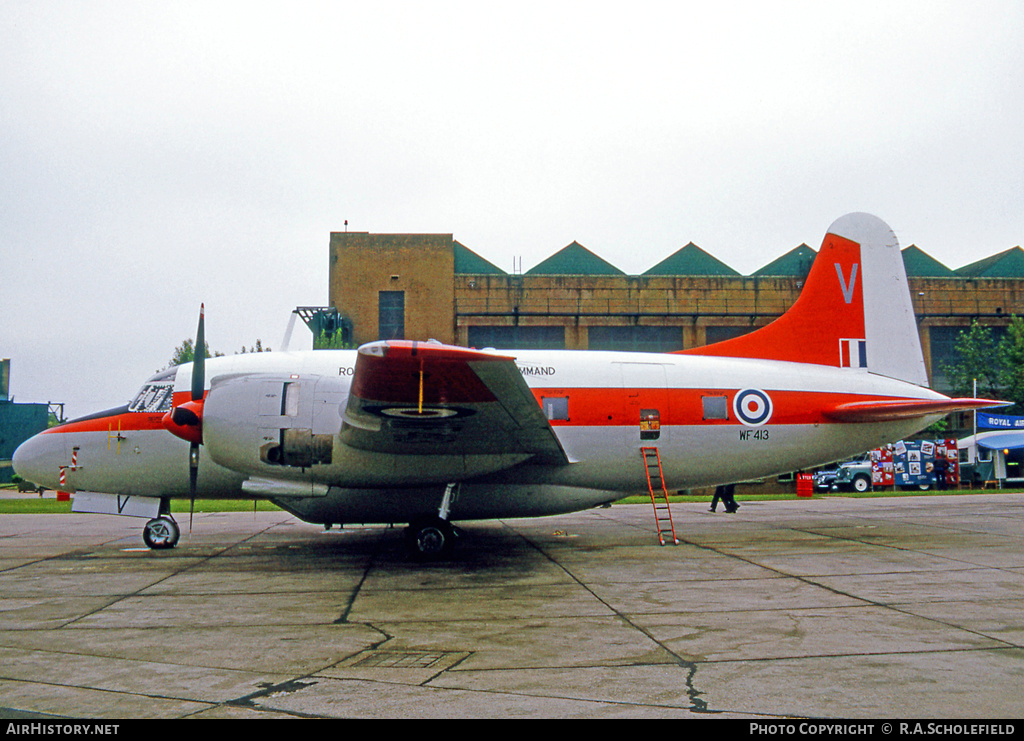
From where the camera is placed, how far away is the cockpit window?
12.2 meters

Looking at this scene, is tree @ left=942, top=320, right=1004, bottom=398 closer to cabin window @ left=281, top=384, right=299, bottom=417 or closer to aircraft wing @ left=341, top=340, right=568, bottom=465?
aircraft wing @ left=341, top=340, right=568, bottom=465

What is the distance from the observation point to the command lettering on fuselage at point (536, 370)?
12242 millimetres

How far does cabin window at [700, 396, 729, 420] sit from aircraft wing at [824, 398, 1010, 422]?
6.28 ft

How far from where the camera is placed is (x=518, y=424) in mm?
10469

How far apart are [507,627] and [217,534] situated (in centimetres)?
1063

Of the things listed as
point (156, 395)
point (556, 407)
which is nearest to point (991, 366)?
point (556, 407)

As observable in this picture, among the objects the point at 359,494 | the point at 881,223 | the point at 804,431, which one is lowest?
the point at 359,494

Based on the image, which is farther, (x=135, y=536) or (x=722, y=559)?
(x=135, y=536)

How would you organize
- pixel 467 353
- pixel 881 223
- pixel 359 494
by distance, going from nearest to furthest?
1. pixel 467 353
2. pixel 359 494
3. pixel 881 223

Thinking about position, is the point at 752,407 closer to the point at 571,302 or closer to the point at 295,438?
the point at 295,438

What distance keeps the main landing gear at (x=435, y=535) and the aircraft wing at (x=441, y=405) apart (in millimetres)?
830

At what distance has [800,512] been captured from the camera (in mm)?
18734
